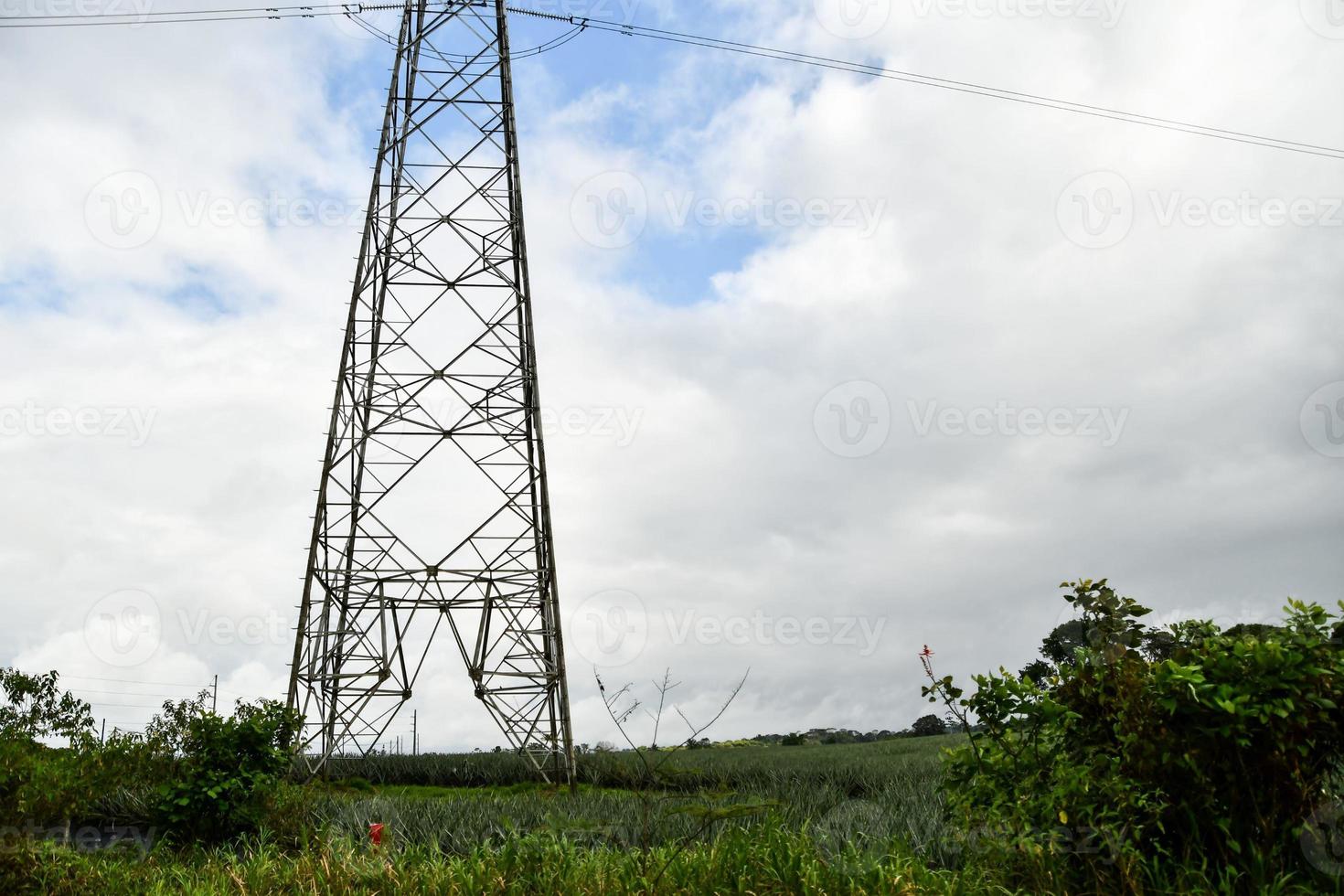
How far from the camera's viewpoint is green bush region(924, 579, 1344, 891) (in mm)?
5754

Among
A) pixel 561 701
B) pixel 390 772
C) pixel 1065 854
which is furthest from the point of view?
pixel 390 772

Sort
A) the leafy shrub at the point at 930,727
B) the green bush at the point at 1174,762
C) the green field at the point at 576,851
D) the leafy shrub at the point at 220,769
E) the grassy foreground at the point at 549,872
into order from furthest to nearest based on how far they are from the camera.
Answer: the leafy shrub at the point at 930,727
the leafy shrub at the point at 220,769
the green field at the point at 576,851
the grassy foreground at the point at 549,872
the green bush at the point at 1174,762

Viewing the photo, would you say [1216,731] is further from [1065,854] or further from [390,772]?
[390,772]

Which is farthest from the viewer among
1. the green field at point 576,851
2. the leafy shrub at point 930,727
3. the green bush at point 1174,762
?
the leafy shrub at point 930,727

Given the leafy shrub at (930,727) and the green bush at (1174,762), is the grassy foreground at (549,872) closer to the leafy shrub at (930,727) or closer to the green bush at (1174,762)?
the green bush at (1174,762)

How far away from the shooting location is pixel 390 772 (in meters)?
17.4

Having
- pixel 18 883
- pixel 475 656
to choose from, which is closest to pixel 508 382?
pixel 475 656

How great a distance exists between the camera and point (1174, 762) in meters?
5.92

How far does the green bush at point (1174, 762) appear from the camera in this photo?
5.75 meters

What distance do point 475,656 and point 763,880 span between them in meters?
10.6

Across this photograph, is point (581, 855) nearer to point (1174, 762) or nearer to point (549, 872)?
point (549, 872)

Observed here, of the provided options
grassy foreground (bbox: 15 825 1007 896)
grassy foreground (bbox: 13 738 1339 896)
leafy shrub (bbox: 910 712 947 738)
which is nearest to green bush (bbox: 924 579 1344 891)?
grassy foreground (bbox: 13 738 1339 896)

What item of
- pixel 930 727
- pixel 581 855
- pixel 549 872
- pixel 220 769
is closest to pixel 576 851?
pixel 581 855

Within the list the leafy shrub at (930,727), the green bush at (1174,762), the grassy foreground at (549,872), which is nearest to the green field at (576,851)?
the grassy foreground at (549,872)
